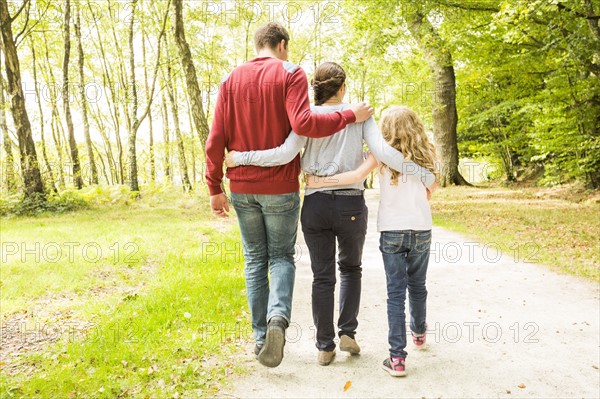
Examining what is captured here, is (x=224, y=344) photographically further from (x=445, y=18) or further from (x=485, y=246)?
(x=445, y=18)

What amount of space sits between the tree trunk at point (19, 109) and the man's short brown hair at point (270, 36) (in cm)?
1276

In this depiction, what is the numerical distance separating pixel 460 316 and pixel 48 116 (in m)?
37.3

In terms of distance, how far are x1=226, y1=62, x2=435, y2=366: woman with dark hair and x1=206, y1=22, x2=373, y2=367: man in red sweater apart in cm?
10

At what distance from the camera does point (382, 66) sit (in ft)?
80.0

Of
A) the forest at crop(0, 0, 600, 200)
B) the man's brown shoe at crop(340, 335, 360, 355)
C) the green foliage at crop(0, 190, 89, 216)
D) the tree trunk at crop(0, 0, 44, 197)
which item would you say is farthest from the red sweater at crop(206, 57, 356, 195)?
the tree trunk at crop(0, 0, 44, 197)

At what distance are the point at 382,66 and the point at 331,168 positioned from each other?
22.3m

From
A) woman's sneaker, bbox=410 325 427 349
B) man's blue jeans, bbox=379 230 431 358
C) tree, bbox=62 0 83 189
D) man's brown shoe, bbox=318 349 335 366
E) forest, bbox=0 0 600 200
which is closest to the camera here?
man's blue jeans, bbox=379 230 431 358

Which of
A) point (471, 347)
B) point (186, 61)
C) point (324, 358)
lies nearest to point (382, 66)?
point (186, 61)

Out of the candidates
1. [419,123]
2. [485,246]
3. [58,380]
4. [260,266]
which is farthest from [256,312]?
[485,246]

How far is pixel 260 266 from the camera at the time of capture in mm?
3645

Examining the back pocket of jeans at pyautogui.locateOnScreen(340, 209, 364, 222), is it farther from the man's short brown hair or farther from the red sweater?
the man's short brown hair

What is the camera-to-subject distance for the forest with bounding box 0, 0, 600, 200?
13.8 m

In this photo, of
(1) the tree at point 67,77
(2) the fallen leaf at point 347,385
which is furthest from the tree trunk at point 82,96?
(2) the fallen leaf at point 347,385

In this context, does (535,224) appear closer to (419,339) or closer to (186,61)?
(419,339)
